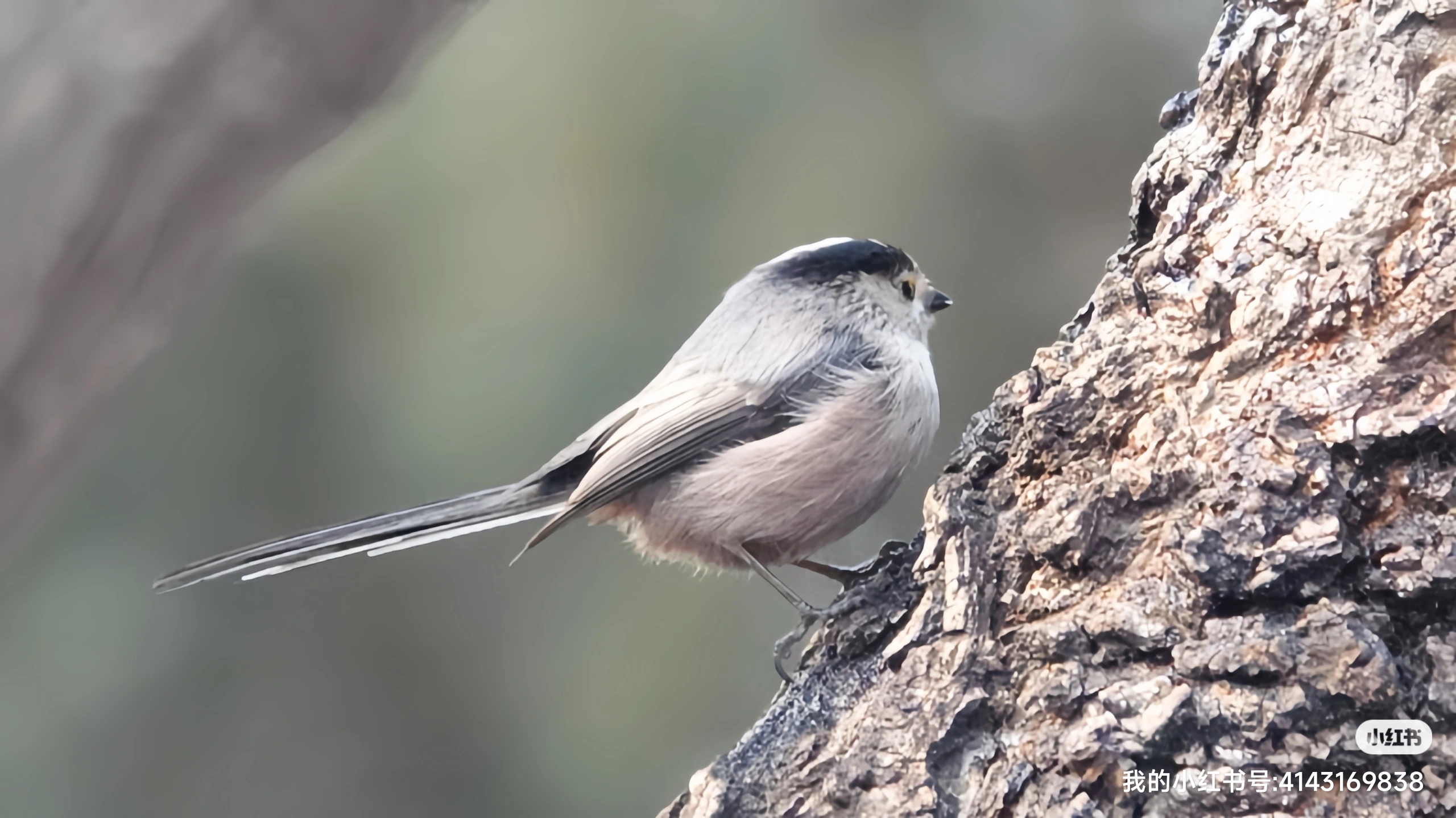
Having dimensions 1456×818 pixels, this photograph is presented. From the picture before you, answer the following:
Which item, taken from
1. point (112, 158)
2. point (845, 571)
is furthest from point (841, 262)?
point (112, 158)

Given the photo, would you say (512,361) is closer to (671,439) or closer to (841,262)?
(671,439)

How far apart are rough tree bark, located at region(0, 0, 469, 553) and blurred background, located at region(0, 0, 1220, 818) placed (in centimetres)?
10

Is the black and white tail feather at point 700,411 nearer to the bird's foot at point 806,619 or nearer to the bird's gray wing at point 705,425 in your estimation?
the bird's gray wing at point 705,425

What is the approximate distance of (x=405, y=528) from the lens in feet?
5.36

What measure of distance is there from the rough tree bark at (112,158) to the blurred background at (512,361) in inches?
3.9

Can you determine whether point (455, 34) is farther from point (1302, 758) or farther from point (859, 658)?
point (1302, 758)

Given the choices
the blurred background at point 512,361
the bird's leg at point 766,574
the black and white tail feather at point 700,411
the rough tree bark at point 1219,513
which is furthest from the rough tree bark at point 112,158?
the rough tree bark at point 1219,513

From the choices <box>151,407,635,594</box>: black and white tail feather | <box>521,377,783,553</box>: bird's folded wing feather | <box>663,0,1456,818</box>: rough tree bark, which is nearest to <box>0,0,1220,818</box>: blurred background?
<box>151,407,635,594</box>: black and white tail feather

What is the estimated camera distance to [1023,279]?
214 cm

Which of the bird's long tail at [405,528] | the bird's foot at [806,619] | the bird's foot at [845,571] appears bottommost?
the bird's long tail at [405,528]

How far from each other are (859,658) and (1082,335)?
0.52 meters

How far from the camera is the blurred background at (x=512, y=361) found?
6.84ft

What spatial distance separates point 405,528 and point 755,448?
64cm

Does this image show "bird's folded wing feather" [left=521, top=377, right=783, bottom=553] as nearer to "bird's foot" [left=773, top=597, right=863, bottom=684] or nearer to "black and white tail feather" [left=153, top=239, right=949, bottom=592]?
"black and white tail feather" [left=153, top=239, right=949, bottom=592]
